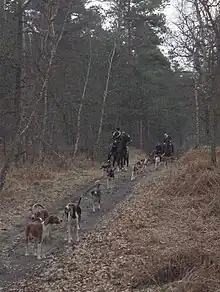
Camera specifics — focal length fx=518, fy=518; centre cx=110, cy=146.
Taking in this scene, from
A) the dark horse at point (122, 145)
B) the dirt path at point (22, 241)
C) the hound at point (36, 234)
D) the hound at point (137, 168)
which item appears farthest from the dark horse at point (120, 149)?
the hound at point (36, 234)

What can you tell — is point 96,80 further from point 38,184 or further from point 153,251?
point 153,251

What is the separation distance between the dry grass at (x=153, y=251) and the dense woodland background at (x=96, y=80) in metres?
8.81

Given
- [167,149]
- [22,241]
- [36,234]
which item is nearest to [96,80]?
[167,149]

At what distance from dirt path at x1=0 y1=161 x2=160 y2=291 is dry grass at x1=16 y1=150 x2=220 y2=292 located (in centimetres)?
35

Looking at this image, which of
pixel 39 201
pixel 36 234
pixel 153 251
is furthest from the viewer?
pixel 39 201

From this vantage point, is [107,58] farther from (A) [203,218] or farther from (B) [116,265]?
(B) [116,265]

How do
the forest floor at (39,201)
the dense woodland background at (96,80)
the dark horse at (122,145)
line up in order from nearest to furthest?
the forest floor at (39,201) → the dark horse at (122,145) → the dense woodland background at (96,80)

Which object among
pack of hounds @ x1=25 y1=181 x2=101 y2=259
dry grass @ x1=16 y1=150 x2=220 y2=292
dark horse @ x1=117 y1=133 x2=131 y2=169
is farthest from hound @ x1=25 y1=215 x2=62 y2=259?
dark horse @ x1=117 y1=133 x2=131 y2=169

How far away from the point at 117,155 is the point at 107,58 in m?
16.3

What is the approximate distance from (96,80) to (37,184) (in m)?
A: 19.9

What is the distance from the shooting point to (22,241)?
1155 cm

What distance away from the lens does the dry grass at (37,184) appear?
1510cm

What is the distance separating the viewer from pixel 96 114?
123ft

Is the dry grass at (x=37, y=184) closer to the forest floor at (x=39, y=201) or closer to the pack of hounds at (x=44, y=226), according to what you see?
the forest floor at (x=39, y=201)
